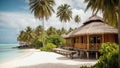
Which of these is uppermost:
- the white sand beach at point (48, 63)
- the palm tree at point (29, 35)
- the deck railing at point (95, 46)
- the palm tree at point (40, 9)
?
the palm tree at point (40, 9)

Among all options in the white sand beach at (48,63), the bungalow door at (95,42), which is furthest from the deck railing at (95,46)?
the white sand beach at (48,63)

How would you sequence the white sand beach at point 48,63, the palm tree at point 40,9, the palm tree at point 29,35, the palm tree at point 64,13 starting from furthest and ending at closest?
the palm tree at point 29,35 < the palm tree at point 64,13 < the palm tree at point 40,9 < the white sand beach at point 48,63

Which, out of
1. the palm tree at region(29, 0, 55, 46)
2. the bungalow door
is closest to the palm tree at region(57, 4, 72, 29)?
the palm tree at region(29, 0, 55, 46)

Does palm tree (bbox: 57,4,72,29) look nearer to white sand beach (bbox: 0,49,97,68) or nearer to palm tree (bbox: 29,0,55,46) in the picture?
palm tree (bbox: 29,0,55,46)

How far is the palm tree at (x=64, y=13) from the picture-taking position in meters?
56.5

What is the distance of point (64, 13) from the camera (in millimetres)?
56938

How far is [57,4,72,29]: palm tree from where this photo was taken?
56469mm

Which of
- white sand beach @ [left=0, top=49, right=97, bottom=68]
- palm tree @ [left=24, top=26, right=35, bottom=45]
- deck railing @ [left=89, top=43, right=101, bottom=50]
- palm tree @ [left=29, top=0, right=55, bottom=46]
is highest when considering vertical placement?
palm tree @ [left=29, top=0, right=55, bottom=46]

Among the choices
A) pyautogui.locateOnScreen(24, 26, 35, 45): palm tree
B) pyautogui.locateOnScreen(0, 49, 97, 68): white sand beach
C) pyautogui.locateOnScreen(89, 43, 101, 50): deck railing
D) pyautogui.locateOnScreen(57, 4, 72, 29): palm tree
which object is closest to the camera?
pyautogui.locateOnScreen(0, 49, 97, 68): white sand beach

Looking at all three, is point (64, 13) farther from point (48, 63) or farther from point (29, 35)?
point (48, 63)

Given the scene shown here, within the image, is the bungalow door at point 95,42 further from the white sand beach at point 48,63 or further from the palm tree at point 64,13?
the palm tree at point 64,13

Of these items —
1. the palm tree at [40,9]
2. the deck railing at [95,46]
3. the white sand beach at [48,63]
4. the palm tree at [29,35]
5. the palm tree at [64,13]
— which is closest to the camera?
the white sand beach at [48,63]

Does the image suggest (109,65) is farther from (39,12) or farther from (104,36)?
(39,12)

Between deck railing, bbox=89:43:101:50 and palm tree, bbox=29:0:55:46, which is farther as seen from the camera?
palm tree, bbox=29:0:55:46
